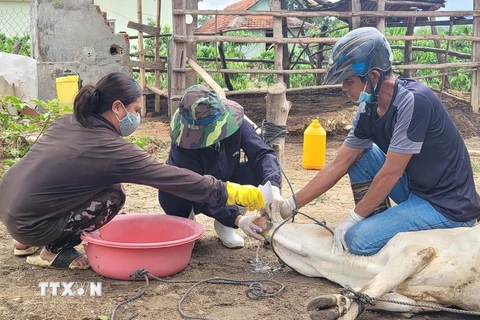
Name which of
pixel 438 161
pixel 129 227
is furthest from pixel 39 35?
pixel 438 161

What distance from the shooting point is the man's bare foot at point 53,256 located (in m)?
3.23

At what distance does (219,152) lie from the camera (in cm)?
347

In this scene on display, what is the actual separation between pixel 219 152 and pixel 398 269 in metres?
1.32

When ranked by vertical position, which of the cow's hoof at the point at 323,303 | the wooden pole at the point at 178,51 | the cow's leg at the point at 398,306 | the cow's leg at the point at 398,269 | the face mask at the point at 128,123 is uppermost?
the wooden pole at the point at 178,51

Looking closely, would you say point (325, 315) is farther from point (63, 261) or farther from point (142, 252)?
point (63, 261)

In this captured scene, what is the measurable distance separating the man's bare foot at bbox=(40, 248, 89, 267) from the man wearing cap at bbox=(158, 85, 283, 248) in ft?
1.96

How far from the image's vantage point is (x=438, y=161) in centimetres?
285

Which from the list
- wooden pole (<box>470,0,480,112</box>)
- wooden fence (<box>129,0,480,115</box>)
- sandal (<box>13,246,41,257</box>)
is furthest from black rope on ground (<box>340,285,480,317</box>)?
wooden pole (<box>470,0,480,112</box>)

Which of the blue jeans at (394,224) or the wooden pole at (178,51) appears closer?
the blue jeans at (394,224)

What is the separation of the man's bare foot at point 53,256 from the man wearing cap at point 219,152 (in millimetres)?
597

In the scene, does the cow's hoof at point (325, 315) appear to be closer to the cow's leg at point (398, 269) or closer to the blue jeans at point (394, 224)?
the cow's leg at point (398, 269)

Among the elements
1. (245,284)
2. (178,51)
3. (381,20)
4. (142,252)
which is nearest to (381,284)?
(245,284)

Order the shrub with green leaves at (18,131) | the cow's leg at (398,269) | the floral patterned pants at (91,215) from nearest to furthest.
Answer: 1. the cow's leg at (398,269)
2. the floral patterned pants at (91,215)
3. the shrub with green leaves at (18,131)

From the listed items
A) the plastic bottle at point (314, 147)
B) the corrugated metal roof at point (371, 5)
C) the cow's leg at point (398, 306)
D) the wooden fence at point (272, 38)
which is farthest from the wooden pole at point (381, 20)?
the cow's leg at point (398, 306)
